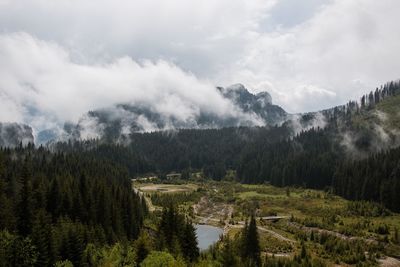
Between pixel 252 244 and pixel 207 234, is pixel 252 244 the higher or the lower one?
the higher one

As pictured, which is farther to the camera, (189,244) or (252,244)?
(252,244)

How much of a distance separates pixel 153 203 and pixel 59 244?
117575 mm

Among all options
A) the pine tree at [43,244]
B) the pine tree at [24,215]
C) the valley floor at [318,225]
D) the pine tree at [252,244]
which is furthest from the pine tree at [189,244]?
the pine tree at [24,215]

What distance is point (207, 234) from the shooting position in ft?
481

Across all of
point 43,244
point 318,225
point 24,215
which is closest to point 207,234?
point 318,225

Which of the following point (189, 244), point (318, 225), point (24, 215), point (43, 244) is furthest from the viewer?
point (318, 225)

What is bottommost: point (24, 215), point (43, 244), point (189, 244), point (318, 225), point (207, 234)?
point (207, 234)

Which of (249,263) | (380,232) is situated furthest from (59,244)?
(380,232)

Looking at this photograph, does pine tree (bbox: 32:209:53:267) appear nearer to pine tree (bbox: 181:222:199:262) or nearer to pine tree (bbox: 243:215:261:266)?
pine tree (bbox: 181:222:199:262)

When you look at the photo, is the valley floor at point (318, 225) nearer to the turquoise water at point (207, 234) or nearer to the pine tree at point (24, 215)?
the turquoise water at point (207, 234)

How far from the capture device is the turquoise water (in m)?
133

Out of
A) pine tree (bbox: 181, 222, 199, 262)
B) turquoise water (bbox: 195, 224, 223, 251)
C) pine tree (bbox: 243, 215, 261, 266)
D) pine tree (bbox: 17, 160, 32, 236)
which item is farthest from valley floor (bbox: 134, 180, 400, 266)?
pine tree (bbox: 17, 160, 32, 236)

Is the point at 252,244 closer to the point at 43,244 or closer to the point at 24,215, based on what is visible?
the point at 43,244

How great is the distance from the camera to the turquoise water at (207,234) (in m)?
133
